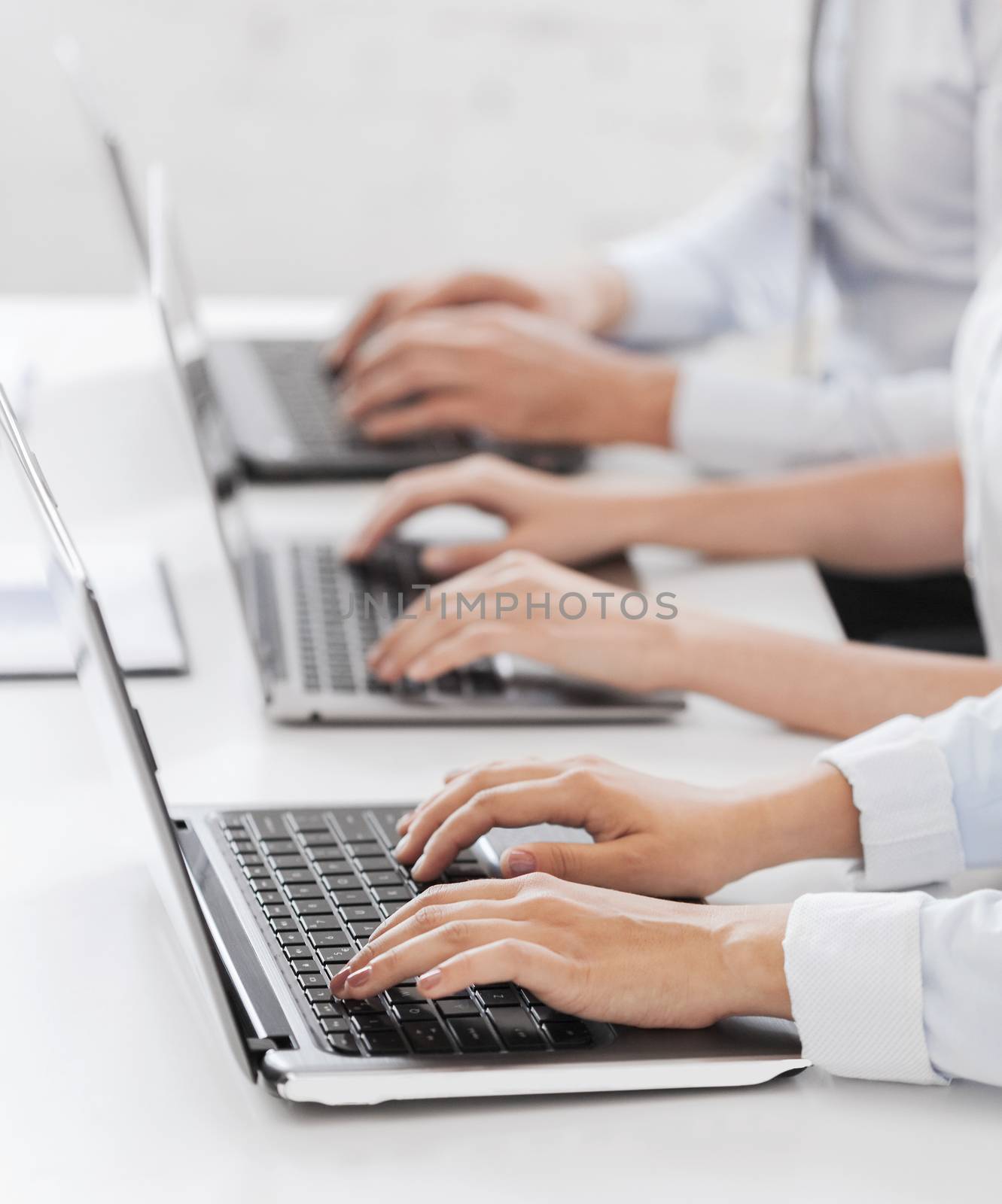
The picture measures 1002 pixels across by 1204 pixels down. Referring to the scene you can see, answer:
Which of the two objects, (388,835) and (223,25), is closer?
(388,835)

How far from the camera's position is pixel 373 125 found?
2531 millimetres

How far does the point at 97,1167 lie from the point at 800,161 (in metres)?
1.11

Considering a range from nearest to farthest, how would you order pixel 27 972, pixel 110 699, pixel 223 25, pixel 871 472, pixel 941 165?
1. pixel 110 699
2. pixel 27 972
3. pixel 871 472
4. pixel 941 165
5. pixel 223 25

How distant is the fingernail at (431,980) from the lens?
1.97ft

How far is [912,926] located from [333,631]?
1.48 feet

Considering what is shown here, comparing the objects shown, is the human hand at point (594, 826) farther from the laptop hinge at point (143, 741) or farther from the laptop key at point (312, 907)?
the laptop hinge at point (143, 741)

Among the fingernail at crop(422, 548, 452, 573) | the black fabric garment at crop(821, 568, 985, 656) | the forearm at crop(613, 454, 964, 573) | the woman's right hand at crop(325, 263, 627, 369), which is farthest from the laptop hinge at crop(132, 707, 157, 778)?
the woman's right hand at crop(325, 263, 627, 369)

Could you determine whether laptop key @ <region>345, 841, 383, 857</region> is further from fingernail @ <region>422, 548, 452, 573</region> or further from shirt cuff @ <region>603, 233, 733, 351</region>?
shirt cuff @ <region>603, 233, 733, 351</region>

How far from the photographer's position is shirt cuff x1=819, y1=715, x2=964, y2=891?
0.76 metres

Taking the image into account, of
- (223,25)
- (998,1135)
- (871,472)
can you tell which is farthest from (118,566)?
(223,25)

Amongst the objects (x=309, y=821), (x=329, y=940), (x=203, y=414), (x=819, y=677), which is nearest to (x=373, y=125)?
(x=203, y=414)

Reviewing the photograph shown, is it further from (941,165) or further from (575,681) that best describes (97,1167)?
(941,165)

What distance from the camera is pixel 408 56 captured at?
8.17 feet

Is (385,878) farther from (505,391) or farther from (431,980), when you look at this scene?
(505,391)
